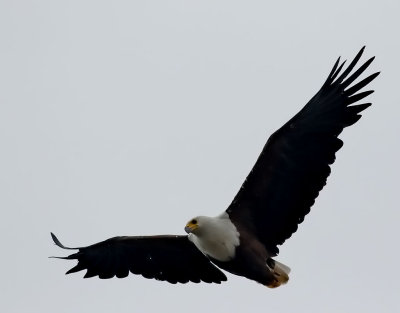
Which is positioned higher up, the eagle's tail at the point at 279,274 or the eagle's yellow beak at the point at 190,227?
the eagle's yellow beak at the point at 190,227

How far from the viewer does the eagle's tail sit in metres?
20.2

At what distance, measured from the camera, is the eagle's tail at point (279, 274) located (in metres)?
20.2

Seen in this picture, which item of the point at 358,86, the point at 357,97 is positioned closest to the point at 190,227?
the point at 357,97

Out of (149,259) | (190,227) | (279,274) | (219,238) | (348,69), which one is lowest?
(279,274)

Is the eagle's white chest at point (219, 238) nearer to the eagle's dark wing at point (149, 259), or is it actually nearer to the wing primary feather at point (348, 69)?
the eagle's dark wing at point (149, 259)

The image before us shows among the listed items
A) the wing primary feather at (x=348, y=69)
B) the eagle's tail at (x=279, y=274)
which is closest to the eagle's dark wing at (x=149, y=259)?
the eagle's tail at (x=279, y=274)

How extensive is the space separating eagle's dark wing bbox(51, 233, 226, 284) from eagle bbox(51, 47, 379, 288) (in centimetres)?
56

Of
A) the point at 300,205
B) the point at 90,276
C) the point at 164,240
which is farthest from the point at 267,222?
the point at 90,276

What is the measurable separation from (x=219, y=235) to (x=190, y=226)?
1.63 ft

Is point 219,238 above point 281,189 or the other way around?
the other way around

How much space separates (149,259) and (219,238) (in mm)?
2135

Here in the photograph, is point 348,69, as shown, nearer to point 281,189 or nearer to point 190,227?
point 281,189

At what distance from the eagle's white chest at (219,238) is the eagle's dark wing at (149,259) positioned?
109cm

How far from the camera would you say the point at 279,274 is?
2022cm
